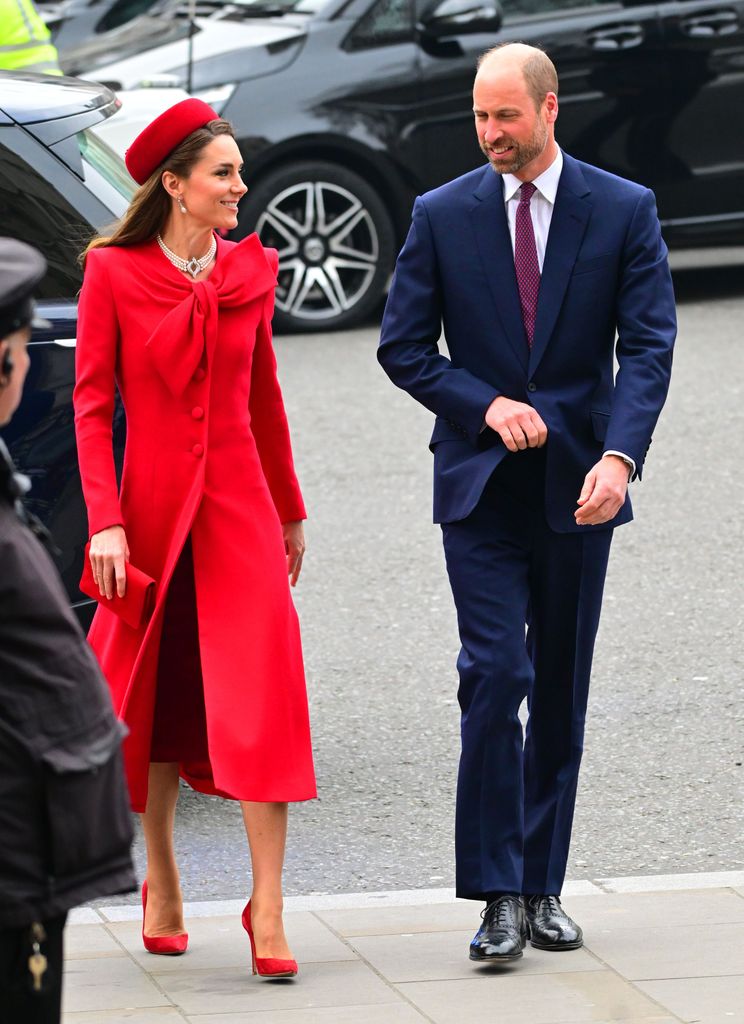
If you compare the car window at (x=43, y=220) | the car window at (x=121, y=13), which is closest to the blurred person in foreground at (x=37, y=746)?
the car window at (x=43, y=220)

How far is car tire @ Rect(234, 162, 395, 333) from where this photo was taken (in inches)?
462

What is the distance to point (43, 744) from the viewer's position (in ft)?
9.45

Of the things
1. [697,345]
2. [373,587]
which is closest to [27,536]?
[373,587]

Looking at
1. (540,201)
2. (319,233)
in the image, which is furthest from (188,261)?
(319,233)

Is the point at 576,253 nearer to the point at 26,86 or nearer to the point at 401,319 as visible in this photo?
the point at 401,319

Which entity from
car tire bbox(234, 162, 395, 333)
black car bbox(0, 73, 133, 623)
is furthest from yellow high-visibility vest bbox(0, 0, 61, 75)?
black car bbox(0, 73, 133, 623)

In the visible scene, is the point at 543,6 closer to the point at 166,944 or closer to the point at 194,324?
the point at 194,324

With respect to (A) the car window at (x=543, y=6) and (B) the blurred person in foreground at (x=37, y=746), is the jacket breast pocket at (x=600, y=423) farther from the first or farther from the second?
(A) the car window at (x=543, y=6)

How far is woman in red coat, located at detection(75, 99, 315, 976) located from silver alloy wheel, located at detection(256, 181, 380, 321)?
7105 mm

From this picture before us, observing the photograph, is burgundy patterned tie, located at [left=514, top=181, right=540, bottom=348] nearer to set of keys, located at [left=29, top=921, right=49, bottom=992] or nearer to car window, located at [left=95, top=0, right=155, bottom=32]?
set of keys, located at [left=29, top=921, right=49, bottom=992]

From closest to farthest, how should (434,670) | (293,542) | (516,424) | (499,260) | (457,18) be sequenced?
(516,424), (499,260), (293,542), (434,670), (457,18)

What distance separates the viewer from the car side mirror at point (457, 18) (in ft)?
38.5

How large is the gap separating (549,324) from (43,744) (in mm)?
2029

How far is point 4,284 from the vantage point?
2863 mm
